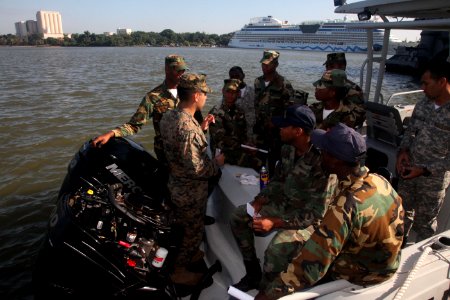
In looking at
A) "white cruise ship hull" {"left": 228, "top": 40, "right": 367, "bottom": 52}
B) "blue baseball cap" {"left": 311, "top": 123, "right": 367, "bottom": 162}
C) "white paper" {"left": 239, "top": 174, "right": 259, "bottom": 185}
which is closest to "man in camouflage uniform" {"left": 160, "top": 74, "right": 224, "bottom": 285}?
"white paper" {"left": 239, "top": 174, "right": 259, "bottom": 185}

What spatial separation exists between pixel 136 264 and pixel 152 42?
10578 centimetres

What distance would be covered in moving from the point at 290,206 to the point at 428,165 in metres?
1.23

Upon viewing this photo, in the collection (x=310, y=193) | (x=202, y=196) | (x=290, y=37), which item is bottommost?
(x=202, y=196)

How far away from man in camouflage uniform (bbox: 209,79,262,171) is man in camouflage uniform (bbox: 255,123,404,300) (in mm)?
1752

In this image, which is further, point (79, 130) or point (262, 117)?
point (79, 130)

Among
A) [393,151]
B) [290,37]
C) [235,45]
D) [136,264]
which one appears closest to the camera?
[136,264]

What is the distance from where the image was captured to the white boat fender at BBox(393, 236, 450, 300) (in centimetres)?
157

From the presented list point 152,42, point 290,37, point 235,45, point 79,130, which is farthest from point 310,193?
point 152,42

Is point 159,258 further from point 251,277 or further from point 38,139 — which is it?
point 38,139

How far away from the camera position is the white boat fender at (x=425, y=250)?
5.14 feet

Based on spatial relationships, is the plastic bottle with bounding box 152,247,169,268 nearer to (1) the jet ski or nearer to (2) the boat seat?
(1) the jet ski

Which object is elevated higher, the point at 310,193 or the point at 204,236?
the point at 310,193

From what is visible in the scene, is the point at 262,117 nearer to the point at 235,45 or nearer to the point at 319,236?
the point at 319,236

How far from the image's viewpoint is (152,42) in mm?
100188
